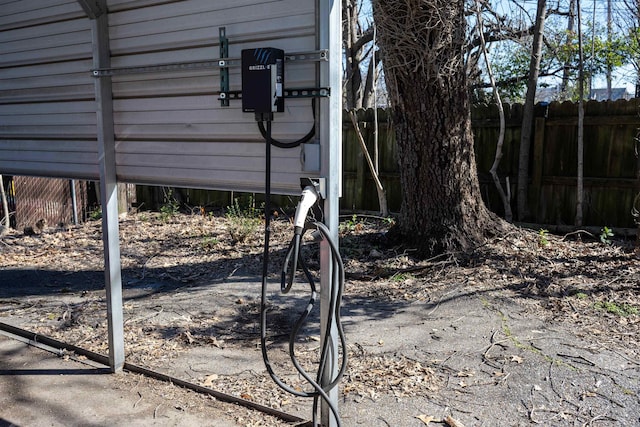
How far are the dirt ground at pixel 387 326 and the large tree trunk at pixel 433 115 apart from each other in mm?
369

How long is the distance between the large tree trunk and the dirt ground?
0.37 m

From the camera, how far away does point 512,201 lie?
26.0 ft

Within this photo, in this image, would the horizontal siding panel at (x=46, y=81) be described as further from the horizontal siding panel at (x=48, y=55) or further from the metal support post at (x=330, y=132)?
the metal support post at (x=330, y=132)

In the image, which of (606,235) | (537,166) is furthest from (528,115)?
(606,235)

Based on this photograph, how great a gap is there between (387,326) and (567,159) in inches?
175

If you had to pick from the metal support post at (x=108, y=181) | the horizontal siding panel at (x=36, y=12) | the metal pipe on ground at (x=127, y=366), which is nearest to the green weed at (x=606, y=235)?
the metal pipe on ground at (x=127, y=366)

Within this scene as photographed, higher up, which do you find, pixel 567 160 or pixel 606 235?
pixel 567 160

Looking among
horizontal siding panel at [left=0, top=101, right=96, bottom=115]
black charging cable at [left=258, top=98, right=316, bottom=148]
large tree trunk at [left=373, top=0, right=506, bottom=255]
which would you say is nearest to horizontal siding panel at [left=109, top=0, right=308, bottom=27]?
black charging cable at [left=258, top=98, right=316, bottom=148]

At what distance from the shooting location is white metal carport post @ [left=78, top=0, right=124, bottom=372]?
3479 mm

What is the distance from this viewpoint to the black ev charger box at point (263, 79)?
2574 mm

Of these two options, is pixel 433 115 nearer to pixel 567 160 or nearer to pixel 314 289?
pixel 567 160

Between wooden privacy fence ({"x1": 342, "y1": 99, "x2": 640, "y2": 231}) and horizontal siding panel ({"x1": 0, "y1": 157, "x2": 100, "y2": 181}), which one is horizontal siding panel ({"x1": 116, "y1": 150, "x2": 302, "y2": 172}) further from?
wooden privacy fence ({"x1": 342, "y1": 99, "x2": 640, "y2": 231})

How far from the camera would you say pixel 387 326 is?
432cm

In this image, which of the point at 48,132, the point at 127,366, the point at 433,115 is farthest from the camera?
the point at 433,115
